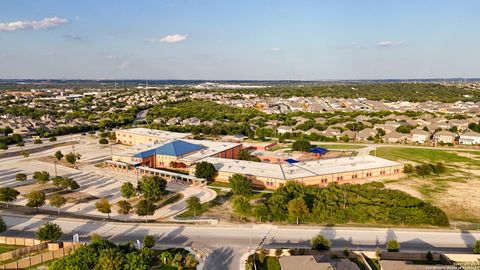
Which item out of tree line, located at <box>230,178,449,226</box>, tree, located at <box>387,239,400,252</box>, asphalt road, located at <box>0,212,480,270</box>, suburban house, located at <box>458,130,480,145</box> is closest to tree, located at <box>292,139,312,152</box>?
tree line, located at <box>230,178,449,226</box>

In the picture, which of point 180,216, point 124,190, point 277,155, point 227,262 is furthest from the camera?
point 277,155

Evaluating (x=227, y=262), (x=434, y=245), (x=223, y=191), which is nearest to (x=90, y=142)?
(x=223, y=191)

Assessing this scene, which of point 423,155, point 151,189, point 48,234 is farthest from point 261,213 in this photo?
point 423,155

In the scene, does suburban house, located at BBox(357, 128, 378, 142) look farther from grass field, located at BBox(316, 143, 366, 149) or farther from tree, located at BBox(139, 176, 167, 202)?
tree, located at BBox(139, 176, 167, 202)

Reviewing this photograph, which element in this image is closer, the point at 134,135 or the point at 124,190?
the point at 124,190

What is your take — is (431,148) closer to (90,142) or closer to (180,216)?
(180,216)

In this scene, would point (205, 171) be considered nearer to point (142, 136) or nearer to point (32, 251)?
point (32, 251)

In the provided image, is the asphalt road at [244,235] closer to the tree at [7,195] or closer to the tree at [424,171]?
the tree at [7,195]
